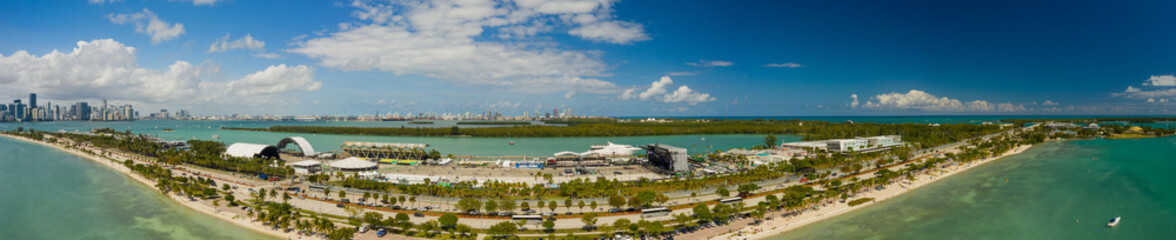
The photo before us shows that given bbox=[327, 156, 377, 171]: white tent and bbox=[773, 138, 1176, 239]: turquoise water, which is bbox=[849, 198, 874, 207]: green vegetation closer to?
bbox=[773, 138, 1176, 239]: turquoise water

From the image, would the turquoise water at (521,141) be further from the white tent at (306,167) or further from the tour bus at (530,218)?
the tour bus at (530,218)

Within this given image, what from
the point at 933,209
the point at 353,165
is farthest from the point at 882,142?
the point at 353,165

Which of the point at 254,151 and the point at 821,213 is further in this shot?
the point at 254,151

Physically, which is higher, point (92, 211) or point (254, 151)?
point (254, 151)

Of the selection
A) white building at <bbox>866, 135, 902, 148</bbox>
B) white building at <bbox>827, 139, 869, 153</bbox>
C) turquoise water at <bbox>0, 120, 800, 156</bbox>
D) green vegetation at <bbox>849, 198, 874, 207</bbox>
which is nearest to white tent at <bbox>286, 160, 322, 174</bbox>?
turquoise water at <bbox>0, 120, 800, 156</bbox>

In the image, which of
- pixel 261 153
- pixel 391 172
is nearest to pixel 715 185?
pixel 391 172

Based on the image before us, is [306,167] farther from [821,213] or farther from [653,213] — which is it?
[821,213]
